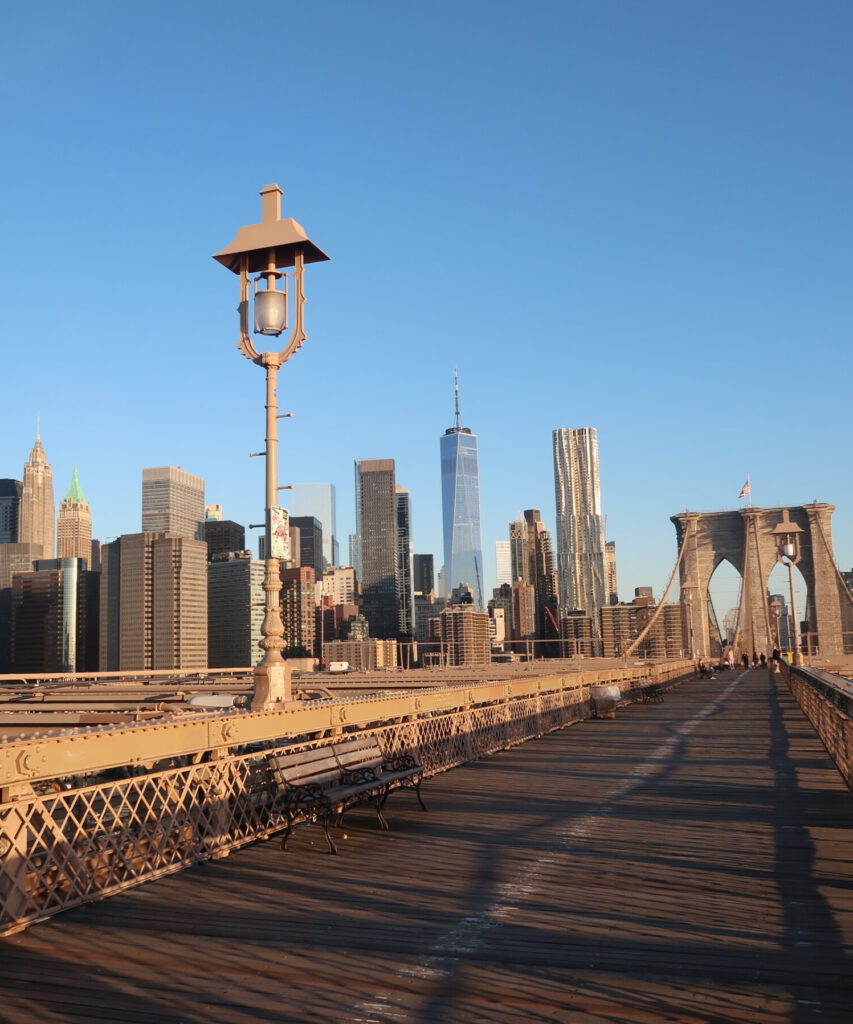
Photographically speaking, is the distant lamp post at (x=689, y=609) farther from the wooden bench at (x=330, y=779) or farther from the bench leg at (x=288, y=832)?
the bench leg at (x=288, y=832)

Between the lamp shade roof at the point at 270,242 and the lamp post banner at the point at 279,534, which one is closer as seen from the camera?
the lamp post banner at the point at 279,534

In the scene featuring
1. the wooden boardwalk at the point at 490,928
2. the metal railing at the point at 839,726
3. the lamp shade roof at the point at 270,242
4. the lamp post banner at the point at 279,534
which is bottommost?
the wooden boardwalk at the point at 490,928

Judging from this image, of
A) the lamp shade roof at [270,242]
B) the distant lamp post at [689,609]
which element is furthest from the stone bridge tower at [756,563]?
the lamp shade roof at [270,242]

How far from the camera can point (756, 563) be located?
110250 millimetres

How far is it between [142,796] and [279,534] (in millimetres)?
4503

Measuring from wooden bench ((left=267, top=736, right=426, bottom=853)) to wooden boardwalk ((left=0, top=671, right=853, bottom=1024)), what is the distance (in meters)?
0.28

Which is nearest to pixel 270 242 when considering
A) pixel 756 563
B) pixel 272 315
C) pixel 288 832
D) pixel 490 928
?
pixel 272 315

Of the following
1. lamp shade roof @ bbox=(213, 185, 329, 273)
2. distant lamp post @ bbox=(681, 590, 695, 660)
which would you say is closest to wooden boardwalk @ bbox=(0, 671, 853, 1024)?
lamp shade roof @ bbox=(213, 185, 329, 273)

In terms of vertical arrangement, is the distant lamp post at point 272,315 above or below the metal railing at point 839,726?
above

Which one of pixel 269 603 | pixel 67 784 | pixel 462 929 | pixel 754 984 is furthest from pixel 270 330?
pixel 754 984

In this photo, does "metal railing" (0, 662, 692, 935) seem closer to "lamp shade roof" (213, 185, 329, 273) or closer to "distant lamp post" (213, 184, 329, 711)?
"distant lamp post" (213, 184, 329, 711)

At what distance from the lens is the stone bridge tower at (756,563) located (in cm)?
10619

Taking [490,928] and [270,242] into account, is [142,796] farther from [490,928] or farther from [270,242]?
[270,242]

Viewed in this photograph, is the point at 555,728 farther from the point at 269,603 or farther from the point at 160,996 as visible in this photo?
the point at 160,996
